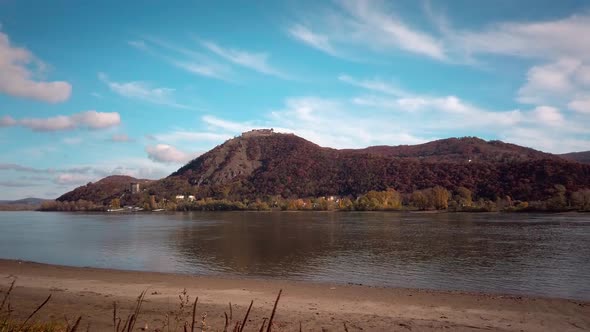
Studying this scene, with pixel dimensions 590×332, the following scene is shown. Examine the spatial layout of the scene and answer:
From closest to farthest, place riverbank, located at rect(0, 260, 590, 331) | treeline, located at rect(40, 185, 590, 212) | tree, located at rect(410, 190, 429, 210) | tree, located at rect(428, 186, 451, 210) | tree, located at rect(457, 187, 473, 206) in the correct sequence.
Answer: riverbank, located at rect(0, 260, 590, 331) < treeline, located at rect(40, 185, 590, 212) < tree, located at rect(428, 186, 451, 210) < tree, located at rect(457, 187, 473, 206) < tree, located at rect(410, 190, 429, 210)

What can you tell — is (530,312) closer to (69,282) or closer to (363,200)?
(69,282)

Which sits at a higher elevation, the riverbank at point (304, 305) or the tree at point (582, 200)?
the tree at point (582, 200)

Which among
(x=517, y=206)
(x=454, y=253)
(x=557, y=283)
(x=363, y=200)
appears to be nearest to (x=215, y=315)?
(x=557, y=283)

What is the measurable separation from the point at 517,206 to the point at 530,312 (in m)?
124

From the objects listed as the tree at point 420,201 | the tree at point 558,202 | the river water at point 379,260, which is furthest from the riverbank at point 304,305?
the tree at point 420,201

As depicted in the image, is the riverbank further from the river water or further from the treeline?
the treeline

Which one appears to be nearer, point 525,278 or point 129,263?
point 525,278

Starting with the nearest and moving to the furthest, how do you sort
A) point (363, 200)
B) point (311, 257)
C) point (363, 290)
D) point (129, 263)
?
point (363, 290), point (129, 263), point (311, 257), point (363, 200)

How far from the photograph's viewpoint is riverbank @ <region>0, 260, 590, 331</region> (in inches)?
548

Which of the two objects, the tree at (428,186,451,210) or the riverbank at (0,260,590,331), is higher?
the tree at (428,186,451,210)

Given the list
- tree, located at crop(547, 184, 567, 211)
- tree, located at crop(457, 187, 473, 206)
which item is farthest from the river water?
tree, located at crop(457, 187, 473, 206)

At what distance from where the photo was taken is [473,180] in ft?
563

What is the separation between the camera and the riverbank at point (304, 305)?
1392 cm

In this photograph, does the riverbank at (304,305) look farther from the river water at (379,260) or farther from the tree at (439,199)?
the tree at (439,199)
